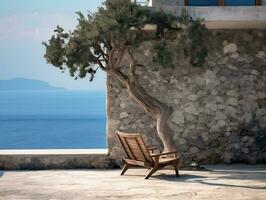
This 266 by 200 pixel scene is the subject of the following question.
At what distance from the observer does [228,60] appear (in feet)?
36.0

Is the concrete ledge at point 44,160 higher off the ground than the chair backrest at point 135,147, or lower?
lower

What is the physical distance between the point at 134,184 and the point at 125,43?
103 inches

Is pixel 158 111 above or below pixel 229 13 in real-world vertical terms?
below

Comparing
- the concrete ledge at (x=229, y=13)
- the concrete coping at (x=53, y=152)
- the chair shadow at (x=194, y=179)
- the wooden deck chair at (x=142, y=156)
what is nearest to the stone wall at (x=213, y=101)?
the concrete coping at (x=53, y=152)

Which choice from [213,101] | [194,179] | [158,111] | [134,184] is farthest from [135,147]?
[213,101]

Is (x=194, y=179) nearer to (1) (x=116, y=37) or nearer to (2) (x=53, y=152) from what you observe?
(1) (x=116, y=37)

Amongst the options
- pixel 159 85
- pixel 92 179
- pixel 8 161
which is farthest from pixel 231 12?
pixel 8 161

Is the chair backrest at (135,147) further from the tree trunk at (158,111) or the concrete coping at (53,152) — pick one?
the concrete coping at (53,152)

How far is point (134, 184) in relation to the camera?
830 cm

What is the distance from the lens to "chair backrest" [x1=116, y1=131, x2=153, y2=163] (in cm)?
877

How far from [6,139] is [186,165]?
33327 mm

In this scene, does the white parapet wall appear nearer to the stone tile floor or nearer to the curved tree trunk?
the curved tree trunk

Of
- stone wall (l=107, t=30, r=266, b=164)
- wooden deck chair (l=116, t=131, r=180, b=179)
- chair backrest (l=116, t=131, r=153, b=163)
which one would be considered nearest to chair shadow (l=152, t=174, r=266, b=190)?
wooden deck chair (l=116, t=131, r=180, b=179)

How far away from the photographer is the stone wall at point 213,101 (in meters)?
10.9
